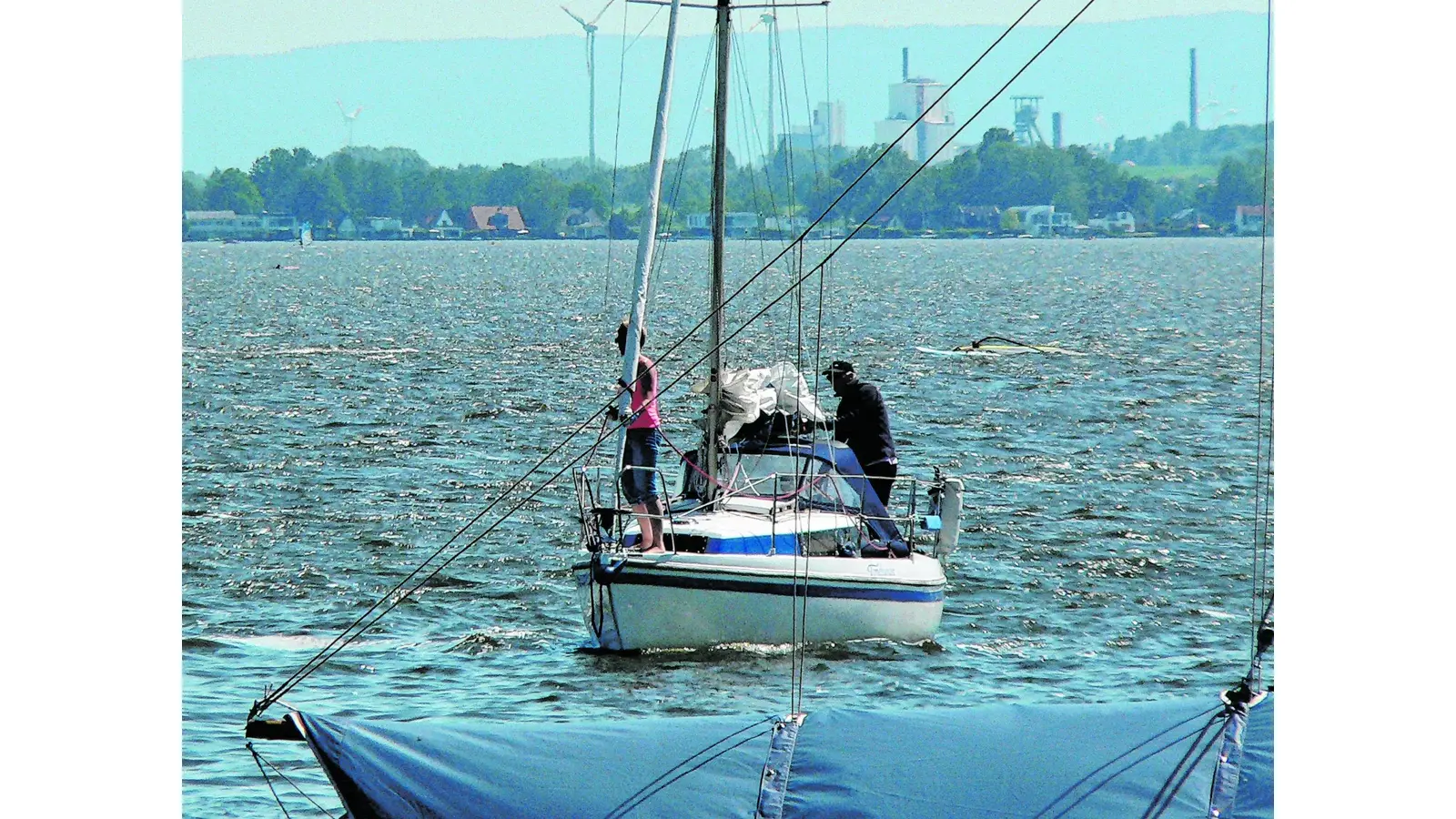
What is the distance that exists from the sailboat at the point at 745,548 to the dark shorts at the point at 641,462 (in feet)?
0.54

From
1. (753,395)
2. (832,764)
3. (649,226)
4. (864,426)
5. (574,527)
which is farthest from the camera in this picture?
(574,527)

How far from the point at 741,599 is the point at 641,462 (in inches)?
59.6

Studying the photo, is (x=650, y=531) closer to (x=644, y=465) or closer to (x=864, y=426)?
(x=644, y=465)

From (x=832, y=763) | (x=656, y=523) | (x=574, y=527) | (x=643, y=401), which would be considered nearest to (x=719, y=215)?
(x=643, y=401)

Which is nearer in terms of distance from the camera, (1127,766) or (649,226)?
(1127,766)

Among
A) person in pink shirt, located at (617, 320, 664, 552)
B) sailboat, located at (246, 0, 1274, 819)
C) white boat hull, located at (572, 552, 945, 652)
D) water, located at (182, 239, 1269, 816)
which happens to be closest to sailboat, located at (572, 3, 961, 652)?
white boat hull, located at (572, 552, 945, 652)

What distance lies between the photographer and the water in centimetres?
1717

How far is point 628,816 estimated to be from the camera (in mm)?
8875

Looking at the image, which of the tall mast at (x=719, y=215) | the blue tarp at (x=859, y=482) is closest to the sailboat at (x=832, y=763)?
the blue tarp at (x=859, y=482)

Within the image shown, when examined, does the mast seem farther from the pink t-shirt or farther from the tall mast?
the tall mast

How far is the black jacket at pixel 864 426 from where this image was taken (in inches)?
762

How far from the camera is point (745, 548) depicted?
58.2 feet

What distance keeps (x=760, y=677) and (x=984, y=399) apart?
28.3 metres
